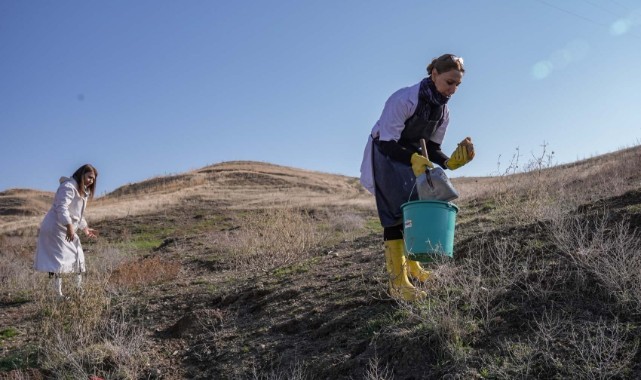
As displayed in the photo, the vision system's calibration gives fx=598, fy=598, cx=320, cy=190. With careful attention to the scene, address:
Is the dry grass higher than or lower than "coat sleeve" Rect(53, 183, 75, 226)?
lower

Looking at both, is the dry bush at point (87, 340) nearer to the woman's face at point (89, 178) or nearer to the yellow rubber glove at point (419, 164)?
the woman's face at point (89, 178)

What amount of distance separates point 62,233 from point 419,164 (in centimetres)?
417

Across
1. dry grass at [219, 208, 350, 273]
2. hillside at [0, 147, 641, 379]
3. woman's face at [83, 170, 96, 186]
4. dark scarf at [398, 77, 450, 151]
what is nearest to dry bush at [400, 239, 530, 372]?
hillside at [0, 147, 641, 379]

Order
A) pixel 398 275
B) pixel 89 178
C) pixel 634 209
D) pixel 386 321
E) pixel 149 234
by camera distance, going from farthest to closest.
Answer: pixel 149 234 < pixel 89 178 < pixel 634 209 < pixel 398 275 < pixel 386 321

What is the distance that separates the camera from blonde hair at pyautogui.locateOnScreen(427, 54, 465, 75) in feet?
11.7

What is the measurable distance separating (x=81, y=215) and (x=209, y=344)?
290 centimetres

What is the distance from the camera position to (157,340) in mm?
4301

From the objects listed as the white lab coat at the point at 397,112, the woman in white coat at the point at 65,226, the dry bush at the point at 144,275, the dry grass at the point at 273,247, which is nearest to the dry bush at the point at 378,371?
the white lab coat at the point at 397,112

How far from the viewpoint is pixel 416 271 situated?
3.93 metres

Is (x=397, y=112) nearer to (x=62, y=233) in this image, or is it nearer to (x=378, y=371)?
(x=378, y=371)

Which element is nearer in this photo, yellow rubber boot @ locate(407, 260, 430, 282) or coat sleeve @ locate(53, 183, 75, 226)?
yellow rubber boot @ locate(407, 260, 430, 282)

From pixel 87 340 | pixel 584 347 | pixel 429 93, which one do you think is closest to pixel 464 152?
pixel 429 93

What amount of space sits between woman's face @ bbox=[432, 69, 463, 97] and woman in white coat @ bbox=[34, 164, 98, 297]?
152 inches

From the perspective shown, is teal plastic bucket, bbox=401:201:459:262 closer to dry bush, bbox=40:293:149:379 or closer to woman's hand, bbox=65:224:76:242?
dry bush, bbox=40:293:149:379
